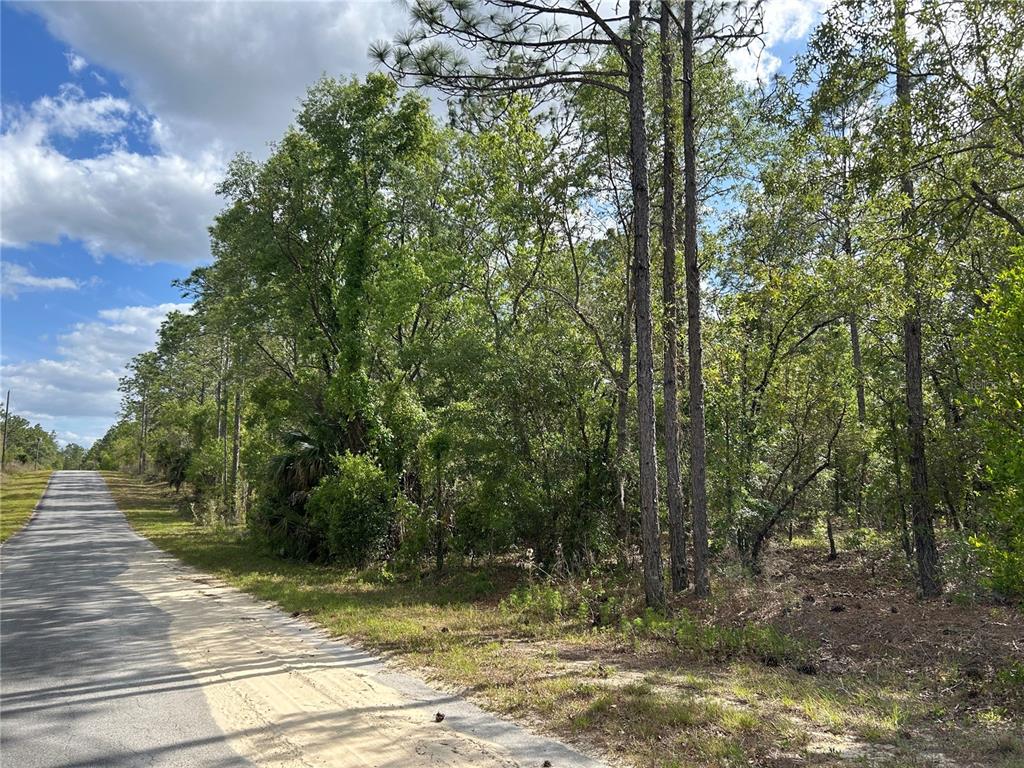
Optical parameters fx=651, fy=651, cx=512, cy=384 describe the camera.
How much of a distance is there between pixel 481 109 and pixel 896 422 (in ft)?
30.4

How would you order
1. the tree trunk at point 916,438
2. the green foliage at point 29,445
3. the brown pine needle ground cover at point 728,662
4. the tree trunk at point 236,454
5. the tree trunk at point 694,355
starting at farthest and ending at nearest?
the green foliage at point 29,445, the tree trunk at point 236,454, the tree trunk at point 694,355, the tree trunk at point 916,438, the brown pine needle ground cover at point 728,662

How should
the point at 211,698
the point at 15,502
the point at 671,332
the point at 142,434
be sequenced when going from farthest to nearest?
the point at 142,434 → the point at 15,502 → the point at 671,332 → the point at 211,698

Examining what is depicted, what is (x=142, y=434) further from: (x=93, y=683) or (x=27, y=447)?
(x=93, y=683)

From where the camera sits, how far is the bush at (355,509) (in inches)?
592

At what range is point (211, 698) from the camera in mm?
5945

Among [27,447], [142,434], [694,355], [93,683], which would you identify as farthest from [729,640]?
[27,447]

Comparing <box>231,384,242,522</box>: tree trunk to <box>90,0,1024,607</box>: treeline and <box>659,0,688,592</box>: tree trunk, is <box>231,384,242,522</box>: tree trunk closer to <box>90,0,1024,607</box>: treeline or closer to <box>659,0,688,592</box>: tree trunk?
<box>90,0,1024,607</box>: treeline

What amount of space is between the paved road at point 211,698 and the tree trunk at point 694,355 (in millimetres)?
5736

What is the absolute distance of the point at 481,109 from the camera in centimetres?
1047

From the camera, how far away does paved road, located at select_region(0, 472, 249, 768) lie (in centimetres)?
473

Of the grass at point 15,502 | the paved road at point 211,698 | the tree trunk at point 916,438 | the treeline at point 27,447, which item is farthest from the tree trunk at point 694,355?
the treeline at point 27,447

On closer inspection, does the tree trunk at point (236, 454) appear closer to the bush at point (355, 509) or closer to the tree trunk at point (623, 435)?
the bush at point (355, 509)

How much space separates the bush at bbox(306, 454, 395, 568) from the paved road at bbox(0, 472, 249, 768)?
441 centimetres

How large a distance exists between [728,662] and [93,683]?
656 cm
